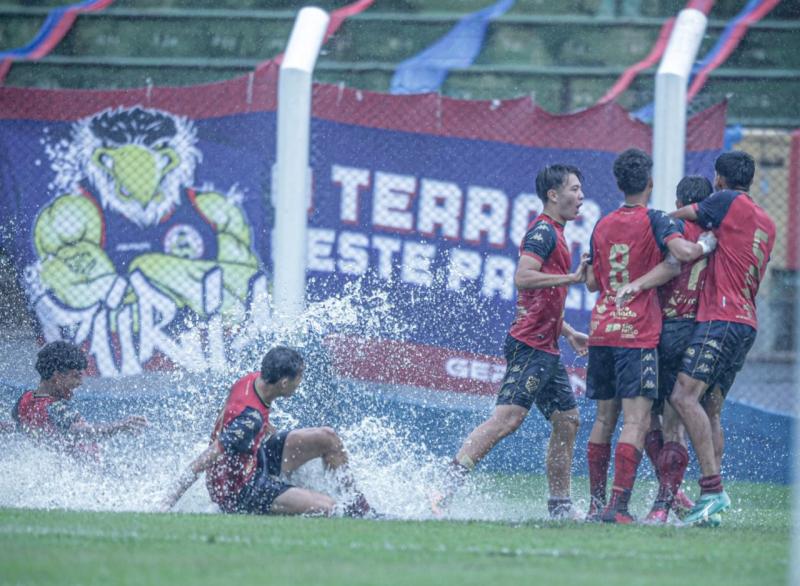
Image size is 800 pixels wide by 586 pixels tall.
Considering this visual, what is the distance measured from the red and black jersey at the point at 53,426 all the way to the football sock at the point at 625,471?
9.04ft

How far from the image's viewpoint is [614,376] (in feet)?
21.5

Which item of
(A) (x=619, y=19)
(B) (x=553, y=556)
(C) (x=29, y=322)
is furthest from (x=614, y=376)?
(A) (x=619, y=19)

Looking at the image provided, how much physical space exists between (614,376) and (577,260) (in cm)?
268

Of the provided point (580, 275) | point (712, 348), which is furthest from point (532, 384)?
point (712, 348)

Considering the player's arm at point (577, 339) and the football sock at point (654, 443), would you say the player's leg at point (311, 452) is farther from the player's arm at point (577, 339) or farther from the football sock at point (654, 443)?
the football sock at point (654, 443)

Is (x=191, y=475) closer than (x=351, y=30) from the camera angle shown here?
Yes

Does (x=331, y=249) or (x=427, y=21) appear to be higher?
(x=427, y=21)

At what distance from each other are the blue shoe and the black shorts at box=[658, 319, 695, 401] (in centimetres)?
53

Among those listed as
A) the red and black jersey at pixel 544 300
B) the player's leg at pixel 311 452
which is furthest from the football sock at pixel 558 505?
the player's leg at pixel 311 452

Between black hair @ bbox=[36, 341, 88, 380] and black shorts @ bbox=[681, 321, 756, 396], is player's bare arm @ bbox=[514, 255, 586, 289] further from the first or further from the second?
black hair @ bbox=[36, 341, 88, 380]

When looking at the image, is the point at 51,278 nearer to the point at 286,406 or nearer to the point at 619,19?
the point at 286,406

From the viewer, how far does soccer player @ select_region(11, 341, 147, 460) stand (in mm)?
7125

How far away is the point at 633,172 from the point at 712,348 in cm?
91

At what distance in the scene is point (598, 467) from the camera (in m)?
6.65
